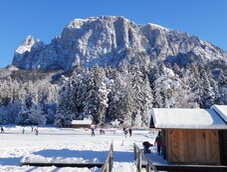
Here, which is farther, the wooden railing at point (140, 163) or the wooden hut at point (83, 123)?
the wooden hut at point (83, 123)

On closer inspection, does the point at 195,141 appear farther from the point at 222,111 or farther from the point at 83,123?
the point at 83,123

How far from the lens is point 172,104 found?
83.3 meters

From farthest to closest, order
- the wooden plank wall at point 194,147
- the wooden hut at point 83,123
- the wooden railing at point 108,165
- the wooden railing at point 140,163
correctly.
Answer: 1. the wooden hut at point 83,123
2. the wooden plank wall at point 194,147
3. the wooden railing at point 140,163
4. the wooden railing at point 108,165

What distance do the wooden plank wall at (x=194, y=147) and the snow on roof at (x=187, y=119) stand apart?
26.1 inches

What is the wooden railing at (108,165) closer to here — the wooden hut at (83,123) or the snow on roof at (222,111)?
the snow on roof at (222,111)

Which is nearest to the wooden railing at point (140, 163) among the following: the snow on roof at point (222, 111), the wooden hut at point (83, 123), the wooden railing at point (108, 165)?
the wooden railing at point (108, 165)

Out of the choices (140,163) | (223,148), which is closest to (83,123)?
(223,148)

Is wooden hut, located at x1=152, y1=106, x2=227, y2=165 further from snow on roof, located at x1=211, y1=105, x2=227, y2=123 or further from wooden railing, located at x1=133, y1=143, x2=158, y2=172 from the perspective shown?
wooden railing, located at x1=133, y1=143, x2=158, y2=172

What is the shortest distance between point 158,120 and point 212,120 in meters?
3.34

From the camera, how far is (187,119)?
2180 cm

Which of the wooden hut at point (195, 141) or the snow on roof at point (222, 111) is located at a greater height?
the snow on roof at point (222, 111)

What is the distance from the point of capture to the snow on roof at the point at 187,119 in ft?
68.5

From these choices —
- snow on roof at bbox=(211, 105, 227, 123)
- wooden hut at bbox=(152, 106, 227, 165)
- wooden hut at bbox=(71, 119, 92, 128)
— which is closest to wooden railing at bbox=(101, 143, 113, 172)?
wooden hut at bbox=(152, 106, 227, 165)

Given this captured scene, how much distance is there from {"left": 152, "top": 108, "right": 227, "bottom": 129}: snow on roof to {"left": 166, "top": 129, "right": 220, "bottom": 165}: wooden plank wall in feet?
Answer: 2.18
